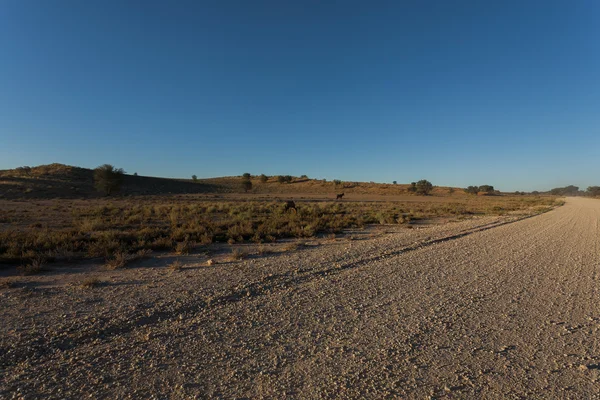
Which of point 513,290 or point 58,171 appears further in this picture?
point 58,171

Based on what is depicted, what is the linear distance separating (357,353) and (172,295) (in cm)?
398

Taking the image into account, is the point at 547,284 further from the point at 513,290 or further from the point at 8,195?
the point at 8,195

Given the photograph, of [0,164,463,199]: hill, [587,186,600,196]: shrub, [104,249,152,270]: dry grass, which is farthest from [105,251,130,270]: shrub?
[587,186,600,196]: shrub

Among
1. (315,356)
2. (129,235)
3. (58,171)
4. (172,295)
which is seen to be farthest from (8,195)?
(315,356)

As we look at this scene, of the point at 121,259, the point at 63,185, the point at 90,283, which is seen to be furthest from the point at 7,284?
the point at 63,185

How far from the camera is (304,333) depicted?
4.80 meters

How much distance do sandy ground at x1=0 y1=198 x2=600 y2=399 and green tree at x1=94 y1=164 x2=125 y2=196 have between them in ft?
167

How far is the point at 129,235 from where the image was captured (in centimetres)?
1336

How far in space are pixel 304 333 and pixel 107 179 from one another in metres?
57.7

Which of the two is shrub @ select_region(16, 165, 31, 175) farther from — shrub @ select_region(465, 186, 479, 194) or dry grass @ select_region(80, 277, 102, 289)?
shrub @ select_region(465, 186, 479, 194)

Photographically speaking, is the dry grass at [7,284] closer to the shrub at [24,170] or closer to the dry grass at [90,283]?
the dry grass at [90,283]

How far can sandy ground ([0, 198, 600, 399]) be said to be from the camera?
355 cm

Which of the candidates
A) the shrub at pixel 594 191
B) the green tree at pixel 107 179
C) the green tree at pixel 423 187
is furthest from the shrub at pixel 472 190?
the green tree at pixel 107 179

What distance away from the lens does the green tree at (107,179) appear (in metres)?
52.6
